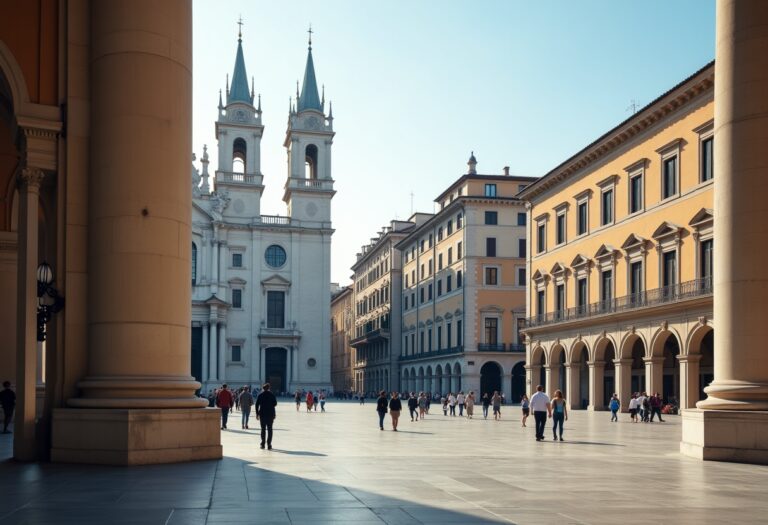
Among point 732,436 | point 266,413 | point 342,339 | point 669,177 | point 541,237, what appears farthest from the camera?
point 342,339

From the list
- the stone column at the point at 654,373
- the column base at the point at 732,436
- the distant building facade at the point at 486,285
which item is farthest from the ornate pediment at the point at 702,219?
the distant building facade at the point at 486,285

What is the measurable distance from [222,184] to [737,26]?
7178cm

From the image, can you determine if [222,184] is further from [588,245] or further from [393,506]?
[393,506]

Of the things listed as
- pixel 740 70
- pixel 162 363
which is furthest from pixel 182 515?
pixel 740 70

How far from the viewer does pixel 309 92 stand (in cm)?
9012

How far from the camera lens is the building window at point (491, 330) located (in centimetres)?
7269

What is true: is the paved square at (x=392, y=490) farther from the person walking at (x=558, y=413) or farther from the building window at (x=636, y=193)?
the building window at (x=636, y=193)

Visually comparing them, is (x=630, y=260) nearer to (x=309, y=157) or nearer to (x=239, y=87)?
(x=309, y=157)

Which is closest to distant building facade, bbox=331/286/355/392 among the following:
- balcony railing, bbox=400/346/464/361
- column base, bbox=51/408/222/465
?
balcony railing, bbox=400/346/464/361

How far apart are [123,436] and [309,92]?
78.8m

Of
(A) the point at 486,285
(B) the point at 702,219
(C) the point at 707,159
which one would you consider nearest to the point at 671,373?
(B) the point at 702,219

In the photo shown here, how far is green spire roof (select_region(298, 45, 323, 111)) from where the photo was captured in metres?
89.3

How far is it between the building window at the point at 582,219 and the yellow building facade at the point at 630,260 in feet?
0.22

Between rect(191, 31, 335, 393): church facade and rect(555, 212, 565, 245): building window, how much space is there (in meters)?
34.6
